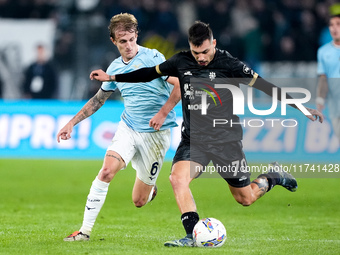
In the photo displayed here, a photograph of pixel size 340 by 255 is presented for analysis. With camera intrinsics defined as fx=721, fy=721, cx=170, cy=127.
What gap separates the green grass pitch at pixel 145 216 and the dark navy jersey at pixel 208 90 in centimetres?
113

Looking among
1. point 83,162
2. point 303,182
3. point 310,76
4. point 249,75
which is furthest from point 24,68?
point 249,75

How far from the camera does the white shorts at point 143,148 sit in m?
7.70

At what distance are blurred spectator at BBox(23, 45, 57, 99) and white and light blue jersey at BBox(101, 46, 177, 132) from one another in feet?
33.0

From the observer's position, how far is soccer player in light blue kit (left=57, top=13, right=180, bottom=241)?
753 cm

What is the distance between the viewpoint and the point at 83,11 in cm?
1956

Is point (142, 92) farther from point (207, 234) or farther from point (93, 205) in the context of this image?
point (207, 234)

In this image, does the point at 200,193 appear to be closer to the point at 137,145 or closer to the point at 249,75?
the point at 137,145

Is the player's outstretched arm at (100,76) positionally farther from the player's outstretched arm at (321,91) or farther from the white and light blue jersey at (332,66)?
the white and light blue jersey at (332,66)

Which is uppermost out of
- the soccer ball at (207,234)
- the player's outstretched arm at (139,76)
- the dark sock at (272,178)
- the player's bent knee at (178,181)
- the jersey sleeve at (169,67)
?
the jersey sleeve at (169,67)

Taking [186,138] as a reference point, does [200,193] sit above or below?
below

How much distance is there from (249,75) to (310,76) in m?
11.6

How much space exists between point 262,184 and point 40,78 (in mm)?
10809

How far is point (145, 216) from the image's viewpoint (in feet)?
30.9

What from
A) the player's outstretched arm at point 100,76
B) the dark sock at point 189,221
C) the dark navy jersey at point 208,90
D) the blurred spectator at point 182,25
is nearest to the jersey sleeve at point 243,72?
the dark navy jersey at point 208,90
